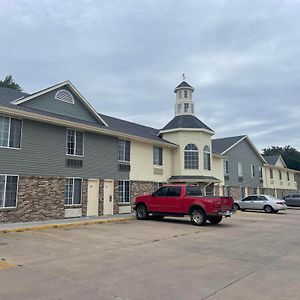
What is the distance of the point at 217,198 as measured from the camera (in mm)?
16422

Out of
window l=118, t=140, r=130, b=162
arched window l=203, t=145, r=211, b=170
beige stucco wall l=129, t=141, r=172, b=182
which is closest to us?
window l=118, t=140, r=130, b=162

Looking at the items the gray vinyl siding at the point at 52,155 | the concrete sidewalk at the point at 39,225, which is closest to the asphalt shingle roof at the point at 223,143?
the gray vinyl siding at the point at 52,155

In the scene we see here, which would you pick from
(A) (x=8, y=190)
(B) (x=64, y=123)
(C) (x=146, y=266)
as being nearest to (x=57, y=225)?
(A) (x=8, y=190)

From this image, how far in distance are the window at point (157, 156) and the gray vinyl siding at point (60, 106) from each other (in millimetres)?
6065

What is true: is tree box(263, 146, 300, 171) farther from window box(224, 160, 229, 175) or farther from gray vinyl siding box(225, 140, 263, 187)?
window box(224, 160, 229, 175)

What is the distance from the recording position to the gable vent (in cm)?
1910

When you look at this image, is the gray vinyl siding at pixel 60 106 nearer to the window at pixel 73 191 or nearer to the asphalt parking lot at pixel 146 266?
the window at pixel 73 191

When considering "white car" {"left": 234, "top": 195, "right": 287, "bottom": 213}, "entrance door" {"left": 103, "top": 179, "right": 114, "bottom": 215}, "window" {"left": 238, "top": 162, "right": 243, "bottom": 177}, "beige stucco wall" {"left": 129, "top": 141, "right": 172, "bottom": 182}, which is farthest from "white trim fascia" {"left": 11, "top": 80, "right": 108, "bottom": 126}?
"window" {"left": 238, "top": 162, "right": 243, "bottom": 177}

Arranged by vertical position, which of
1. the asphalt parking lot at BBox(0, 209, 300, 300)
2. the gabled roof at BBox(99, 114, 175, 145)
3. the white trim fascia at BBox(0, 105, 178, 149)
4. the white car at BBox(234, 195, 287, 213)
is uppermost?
the gabled roof at BBox(99, 114, 175, 145)

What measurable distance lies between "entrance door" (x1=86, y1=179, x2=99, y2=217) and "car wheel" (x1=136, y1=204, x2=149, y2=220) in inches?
95.8

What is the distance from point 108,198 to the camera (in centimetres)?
2077

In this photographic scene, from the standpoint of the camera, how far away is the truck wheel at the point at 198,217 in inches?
652

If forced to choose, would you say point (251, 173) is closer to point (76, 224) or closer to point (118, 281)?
point (76, 224)

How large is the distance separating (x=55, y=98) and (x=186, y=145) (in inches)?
472
